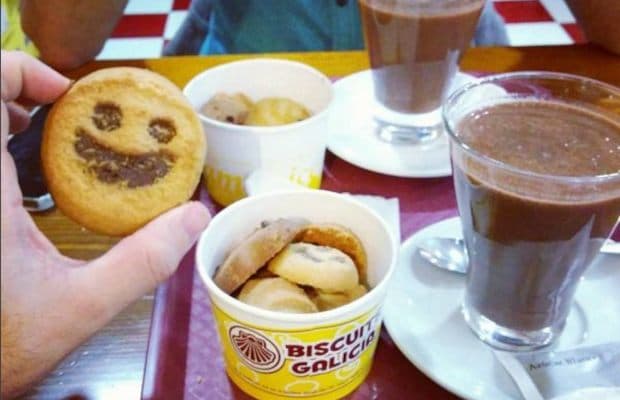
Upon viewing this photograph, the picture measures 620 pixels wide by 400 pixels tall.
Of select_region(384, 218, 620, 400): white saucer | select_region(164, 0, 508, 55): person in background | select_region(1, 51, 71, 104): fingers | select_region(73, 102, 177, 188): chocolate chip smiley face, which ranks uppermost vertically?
select_region(1, 51, 71, 104): fingers

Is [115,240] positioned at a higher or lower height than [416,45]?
lower

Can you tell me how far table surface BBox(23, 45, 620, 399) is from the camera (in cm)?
60

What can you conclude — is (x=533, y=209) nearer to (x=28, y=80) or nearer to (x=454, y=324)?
(x=454, y=324)

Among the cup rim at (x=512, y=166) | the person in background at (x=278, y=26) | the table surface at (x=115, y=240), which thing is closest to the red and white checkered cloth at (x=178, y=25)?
the person in background at (x=278, y=26)

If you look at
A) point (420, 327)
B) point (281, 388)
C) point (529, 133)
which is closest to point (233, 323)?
point (281, 388)

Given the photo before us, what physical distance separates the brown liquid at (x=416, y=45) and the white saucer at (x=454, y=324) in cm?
26

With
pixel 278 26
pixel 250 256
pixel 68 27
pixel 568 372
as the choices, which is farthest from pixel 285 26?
pixel 568 372

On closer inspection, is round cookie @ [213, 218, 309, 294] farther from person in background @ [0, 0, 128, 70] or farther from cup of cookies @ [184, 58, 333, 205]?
person in background @ [0, 0, 128, 70]

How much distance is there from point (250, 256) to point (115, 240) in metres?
0.25

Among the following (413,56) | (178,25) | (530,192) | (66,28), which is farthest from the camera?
(178,25)

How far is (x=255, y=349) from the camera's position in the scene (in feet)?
1.78

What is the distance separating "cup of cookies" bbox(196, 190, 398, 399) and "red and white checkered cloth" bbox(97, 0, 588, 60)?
189 centimetres

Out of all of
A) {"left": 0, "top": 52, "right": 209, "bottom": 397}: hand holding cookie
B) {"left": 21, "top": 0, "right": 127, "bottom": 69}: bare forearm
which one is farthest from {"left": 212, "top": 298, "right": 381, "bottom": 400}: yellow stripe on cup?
{"left": 21, "top": 0, "right": 127, "bottom": 69}: bare forearm

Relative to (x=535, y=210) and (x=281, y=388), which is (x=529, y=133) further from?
(x=281, y=388)
